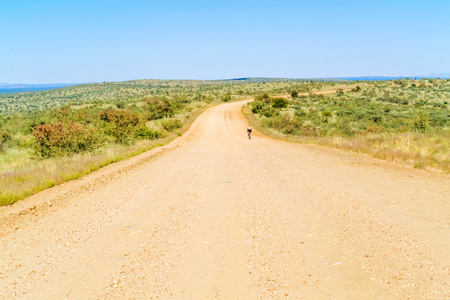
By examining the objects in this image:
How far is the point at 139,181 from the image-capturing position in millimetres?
11547

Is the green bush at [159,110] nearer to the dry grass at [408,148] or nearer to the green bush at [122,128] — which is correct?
the green bush at [122,128]

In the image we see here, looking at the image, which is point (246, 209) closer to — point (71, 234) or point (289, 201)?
point (289, 201)

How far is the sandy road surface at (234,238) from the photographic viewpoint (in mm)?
4816

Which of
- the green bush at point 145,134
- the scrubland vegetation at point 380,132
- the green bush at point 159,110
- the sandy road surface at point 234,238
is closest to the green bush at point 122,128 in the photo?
the green bush at point 145,134

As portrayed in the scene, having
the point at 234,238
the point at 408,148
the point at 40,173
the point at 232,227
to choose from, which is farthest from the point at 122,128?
the point at 234,238

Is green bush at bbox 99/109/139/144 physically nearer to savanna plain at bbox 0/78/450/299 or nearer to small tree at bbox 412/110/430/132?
savanna plain at bbox 0/78/450/299

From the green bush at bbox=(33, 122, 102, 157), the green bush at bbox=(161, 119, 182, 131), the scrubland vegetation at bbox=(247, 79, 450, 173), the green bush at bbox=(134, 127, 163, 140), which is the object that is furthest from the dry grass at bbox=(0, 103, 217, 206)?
the green bush at bbox=(161, 119, 182, 131)

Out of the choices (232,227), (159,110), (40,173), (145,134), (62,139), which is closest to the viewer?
(232,227)

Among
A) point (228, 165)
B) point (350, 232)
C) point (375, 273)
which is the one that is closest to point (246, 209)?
point (350, 232)

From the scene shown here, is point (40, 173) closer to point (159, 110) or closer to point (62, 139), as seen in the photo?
point (62, 139)

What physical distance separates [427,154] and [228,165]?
7852mm

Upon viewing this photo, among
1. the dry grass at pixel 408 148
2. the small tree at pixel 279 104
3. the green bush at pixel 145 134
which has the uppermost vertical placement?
the small tree at pixel 279 104

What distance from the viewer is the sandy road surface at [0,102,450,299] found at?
482 centimetres

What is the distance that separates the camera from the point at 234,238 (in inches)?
255
